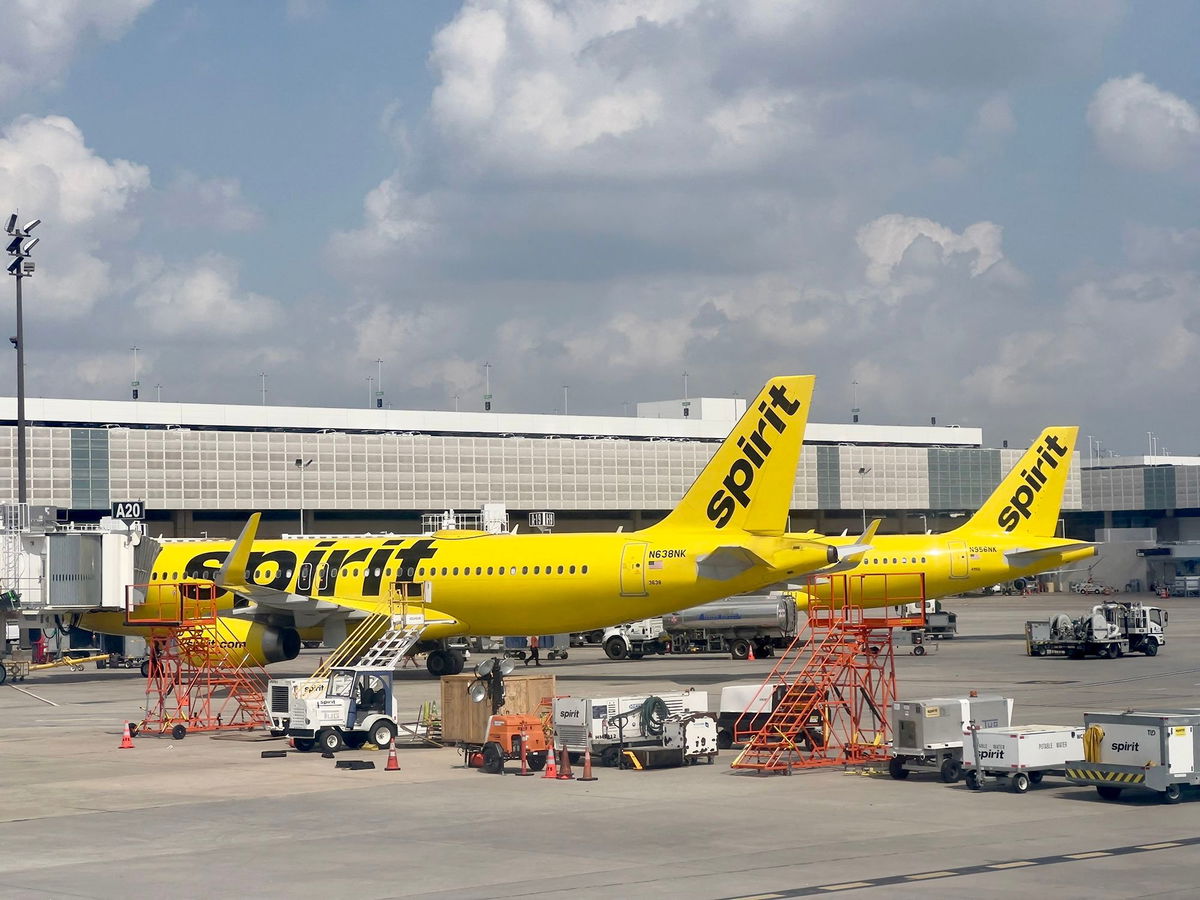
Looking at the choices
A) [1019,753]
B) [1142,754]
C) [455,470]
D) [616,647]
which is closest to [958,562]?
[616,647]

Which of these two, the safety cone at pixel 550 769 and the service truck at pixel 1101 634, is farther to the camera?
the service truck at pixel 1101 634

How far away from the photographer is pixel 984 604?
129125 mm

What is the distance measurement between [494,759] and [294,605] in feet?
75.7

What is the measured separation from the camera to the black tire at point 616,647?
229 feet

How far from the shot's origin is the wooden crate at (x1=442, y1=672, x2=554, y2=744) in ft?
108

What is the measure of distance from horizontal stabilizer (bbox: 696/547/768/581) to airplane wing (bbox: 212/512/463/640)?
29.7 ft

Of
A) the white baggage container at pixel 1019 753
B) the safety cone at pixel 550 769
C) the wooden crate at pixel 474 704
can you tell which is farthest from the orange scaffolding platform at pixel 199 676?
the white baggage container at pixel 1019 753

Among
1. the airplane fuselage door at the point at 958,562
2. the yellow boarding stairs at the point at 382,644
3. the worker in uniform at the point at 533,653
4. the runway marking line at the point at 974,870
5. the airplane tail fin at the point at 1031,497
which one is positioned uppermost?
the airplane tail fin at the point at 1031,497

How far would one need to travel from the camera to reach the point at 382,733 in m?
33.9

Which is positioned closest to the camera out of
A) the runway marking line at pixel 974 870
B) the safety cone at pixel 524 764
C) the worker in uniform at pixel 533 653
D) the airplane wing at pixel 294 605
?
the runway marking line at pixel 974 870

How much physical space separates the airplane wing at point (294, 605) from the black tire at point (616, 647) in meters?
17.4

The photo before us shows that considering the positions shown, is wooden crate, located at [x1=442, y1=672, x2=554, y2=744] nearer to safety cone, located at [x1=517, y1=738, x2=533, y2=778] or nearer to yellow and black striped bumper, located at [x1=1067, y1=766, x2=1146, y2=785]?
safety cone, located at [x1=517, y1=738, x2=533, y2=778]

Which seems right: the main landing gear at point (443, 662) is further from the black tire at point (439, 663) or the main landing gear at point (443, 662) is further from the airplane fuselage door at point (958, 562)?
the airplane fuselage door at point (958, 562)

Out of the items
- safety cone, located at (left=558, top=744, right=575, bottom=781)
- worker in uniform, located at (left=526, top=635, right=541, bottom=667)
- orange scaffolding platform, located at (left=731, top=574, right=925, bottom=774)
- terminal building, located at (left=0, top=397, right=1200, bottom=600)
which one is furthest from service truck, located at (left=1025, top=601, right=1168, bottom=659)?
terminal building, located at (left=0, top=397, right=1200, bottom=600)
